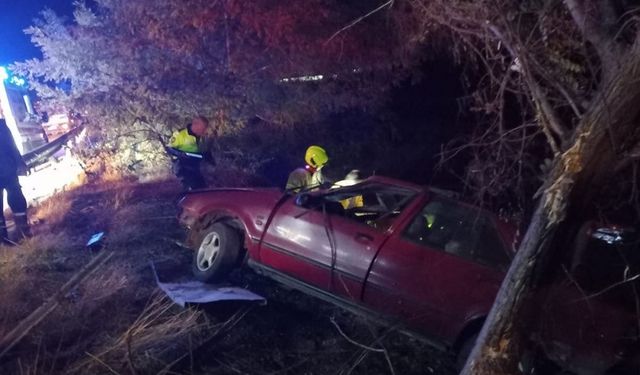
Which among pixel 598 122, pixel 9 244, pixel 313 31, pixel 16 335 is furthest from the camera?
pixel 313 31

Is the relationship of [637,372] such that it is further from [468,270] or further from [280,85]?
[280,85]

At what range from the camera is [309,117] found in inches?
389

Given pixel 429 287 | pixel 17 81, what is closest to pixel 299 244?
A: pixel 429 287

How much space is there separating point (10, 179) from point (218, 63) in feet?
15.4

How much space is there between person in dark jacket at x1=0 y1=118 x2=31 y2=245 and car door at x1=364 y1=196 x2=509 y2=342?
5.55 m

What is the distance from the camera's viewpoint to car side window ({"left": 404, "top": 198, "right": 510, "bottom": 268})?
3.99 metres

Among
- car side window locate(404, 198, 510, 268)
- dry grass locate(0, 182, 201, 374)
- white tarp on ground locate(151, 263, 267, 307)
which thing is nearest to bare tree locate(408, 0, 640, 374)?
car side window locate(404, 198, 510, 268)

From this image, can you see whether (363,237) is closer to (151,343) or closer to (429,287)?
(429,287)

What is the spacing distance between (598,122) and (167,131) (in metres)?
9.48

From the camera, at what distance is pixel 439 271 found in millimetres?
4008

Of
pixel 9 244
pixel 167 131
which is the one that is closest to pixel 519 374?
pixel 9 244

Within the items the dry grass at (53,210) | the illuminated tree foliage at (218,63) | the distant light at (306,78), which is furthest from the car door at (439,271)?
the distant light at (306,78)

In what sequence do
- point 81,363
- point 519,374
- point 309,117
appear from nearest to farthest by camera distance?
point 519,374 < point 81,363 < point 309,117

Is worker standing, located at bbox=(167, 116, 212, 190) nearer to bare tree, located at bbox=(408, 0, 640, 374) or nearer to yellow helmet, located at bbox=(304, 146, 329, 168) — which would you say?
yellow helmet, located at bbox=(304, 146, 329, 168)
